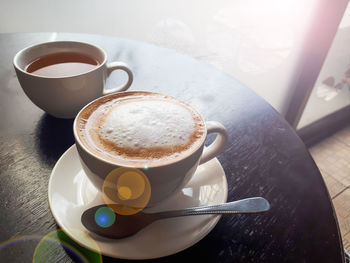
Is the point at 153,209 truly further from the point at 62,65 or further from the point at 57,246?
the point at 62,65

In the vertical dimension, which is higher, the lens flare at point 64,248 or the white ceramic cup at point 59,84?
the white ceramic cup at point 59,84

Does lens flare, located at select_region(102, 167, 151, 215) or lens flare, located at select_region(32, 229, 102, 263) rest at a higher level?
lens flare, located at select_region(102, 167, 151, 215)

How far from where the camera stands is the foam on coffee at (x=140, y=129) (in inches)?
15.1

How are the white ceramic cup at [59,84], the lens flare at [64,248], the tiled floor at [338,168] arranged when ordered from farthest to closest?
the tiled floor at [338,168] → the white ceramic cup at [59,84] → the lens flare at [64,248]

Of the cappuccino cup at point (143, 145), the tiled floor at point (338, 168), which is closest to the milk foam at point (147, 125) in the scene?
the cappuccino cup at point (143, 145)

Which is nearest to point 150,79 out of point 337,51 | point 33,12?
point 33,12

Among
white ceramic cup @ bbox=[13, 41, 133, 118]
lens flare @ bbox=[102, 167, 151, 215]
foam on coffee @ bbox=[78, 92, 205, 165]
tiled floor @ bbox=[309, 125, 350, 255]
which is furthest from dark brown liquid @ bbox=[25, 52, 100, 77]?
tiled floor @ bbox=[309, 125, 350, 255]

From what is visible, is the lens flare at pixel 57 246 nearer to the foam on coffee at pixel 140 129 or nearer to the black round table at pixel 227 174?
the black round table at pixel 227 174

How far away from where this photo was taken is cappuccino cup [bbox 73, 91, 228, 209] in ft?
1.20

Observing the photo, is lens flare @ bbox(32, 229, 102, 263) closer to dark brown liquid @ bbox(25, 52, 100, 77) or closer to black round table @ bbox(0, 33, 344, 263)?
black round table @ bbox(0, 33, 344, 263)

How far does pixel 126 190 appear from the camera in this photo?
37 cm

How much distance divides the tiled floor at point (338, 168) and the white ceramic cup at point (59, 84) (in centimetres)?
119

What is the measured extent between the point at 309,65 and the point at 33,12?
1380 millimetres

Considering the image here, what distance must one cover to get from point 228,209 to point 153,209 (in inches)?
4.2
